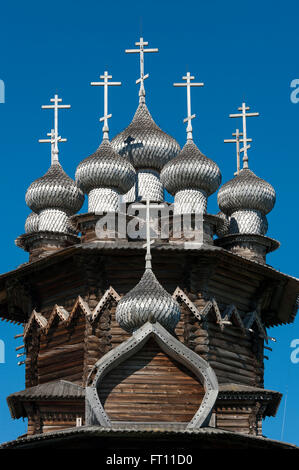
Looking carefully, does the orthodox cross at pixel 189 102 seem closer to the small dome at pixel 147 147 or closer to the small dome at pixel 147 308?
the small dome at pixel 147 147

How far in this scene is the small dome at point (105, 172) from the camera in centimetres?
2184

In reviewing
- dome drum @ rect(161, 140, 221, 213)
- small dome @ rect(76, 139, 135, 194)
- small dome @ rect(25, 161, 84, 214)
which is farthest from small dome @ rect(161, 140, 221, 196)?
small dome @ rect(25, 161, 84, 214)

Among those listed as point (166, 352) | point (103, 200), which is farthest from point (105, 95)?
point (166, 352)

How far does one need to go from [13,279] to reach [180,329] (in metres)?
3.55

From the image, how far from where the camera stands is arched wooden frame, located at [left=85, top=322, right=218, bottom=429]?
16.7 meters

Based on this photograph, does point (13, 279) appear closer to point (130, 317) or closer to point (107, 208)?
point (107, 208)

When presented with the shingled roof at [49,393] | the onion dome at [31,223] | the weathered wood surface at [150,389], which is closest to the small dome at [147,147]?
the onion dome at [31,223]

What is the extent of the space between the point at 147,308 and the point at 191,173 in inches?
198

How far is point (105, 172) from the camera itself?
2183cm

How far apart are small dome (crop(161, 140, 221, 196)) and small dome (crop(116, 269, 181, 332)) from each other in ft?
14.7

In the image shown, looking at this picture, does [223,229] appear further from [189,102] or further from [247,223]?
[189,102]

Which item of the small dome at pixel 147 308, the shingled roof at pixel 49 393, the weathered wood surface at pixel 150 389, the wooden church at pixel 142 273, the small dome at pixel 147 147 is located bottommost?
the weathered wood surface at pixel 150 389

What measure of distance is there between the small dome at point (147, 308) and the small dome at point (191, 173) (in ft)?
14.7
